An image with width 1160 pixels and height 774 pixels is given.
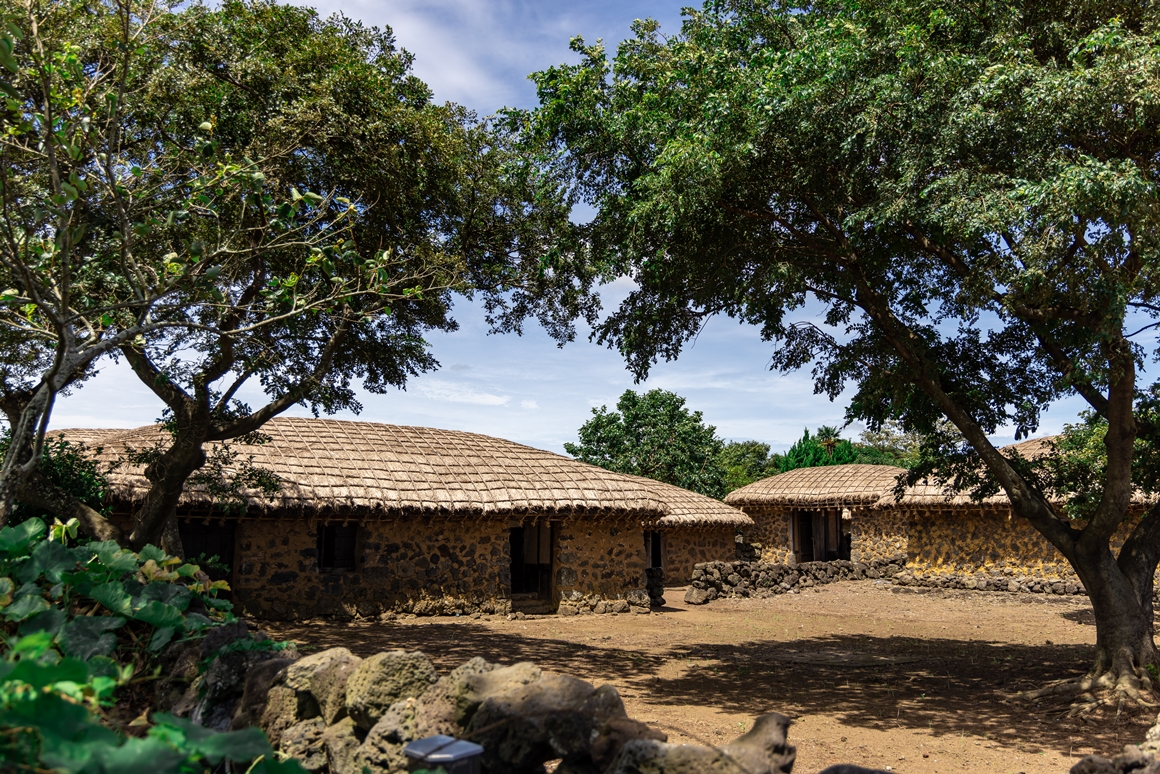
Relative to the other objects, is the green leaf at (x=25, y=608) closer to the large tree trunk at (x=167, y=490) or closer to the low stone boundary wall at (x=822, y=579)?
the large tree trunk at (x=167, y=490)

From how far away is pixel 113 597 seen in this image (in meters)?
4.44

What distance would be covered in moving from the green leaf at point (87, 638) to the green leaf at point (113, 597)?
0.29 metres

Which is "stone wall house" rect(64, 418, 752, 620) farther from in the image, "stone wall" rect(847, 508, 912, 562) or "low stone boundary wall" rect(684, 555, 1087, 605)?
"stone wall" rect(847, 508, 912, 562)

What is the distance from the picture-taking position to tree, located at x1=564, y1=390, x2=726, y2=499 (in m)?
31.1

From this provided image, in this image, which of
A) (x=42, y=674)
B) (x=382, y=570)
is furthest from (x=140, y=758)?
(x=382, y=570)

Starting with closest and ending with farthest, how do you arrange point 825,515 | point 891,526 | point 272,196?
point 272,196
point 891,526
point 825,515

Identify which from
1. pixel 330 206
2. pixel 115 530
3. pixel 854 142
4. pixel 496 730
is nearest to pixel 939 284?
pixel 854 142

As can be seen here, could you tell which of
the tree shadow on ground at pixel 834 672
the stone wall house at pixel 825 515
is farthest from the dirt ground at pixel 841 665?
the stone wall house at pixel 825 515

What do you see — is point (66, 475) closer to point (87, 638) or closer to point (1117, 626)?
point (87, 638)

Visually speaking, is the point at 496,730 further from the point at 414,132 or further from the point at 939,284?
the point at 939,284

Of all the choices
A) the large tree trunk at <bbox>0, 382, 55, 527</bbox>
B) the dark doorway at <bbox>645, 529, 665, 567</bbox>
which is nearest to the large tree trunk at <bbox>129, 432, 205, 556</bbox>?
the large tree trunk at <bbox>0, 382, 55, 527</bbox>

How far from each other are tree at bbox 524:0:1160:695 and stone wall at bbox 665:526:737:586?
13.5 m

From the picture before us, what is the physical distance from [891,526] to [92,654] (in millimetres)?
24182

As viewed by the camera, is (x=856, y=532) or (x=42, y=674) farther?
(x=856, y=532)
